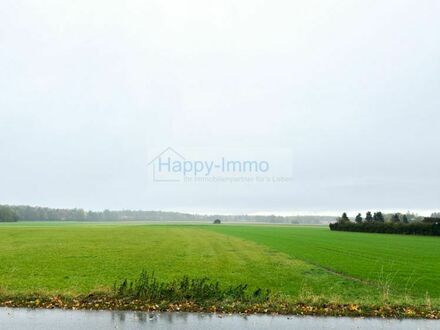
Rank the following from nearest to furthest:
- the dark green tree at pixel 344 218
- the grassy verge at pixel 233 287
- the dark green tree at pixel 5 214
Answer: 1. the grassy verge at pixel 233 287
2. the dark green tree at pixel 344 218
3. the dark green tree at pixel 5 214

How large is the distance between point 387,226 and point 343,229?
20.9 meters

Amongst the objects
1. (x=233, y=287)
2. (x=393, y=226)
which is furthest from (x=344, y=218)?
(x=233, y=287)

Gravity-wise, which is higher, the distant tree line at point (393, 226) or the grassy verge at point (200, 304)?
the grassy verge at point (200, 304)

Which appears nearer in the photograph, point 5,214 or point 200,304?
point 200,304

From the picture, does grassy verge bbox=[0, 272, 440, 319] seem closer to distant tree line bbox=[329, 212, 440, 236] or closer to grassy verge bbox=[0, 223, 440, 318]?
grassy verge bbox=[0, 223, 440, 318]

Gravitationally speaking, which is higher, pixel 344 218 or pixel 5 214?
pixel 5 214

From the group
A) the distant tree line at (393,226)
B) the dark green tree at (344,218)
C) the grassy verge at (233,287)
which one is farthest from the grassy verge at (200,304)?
the dark green tree at (344,218)

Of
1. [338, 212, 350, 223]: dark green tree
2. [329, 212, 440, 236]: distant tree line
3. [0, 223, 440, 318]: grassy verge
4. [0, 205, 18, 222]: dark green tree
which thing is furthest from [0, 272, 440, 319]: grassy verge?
[0, 205, 18, 222]: dark green tree

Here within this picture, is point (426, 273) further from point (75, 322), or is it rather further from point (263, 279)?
point (75, 322)

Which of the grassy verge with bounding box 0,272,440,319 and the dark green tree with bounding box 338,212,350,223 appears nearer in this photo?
the grassy verge with bounding box 0,272,440,319

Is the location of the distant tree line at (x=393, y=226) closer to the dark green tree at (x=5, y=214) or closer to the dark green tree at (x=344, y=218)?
the dark green tree at (x=344, y=218)

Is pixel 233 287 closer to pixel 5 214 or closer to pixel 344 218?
pixel 344 218

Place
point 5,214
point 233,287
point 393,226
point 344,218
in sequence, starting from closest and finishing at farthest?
point 233,287
point 393,226
point 344,218
point 5,214

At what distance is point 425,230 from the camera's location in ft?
279
